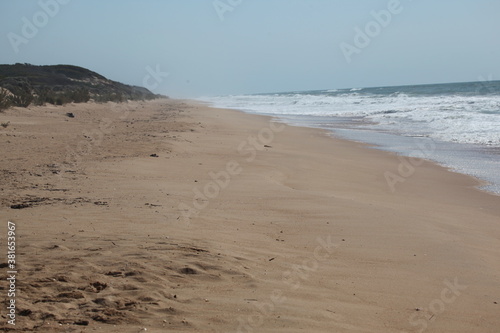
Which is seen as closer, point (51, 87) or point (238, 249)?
point (238, 249)

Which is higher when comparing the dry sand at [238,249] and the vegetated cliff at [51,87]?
the vegetated cliff at [51,87]

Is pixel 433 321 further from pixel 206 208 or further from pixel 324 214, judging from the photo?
pixel 206 208

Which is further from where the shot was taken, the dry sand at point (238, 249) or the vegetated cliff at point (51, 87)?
the vegetated cliff at point (51, 87)

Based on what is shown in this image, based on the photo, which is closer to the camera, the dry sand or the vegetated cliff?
the dry sand

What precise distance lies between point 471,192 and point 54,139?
902 cm

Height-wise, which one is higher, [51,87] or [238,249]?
[51,87]

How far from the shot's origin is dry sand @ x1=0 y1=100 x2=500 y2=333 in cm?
319

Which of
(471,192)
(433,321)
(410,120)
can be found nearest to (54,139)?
(471,192)

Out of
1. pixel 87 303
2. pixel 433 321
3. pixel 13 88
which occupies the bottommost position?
pixel 433 321

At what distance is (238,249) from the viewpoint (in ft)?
14.3

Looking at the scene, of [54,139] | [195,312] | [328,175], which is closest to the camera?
[195,312]

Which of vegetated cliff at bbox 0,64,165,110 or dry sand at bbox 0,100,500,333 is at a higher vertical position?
vegetated cliff at bbox 0,64,165,110

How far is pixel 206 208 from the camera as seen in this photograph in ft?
19.1

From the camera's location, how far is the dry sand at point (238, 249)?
3.19 metres
